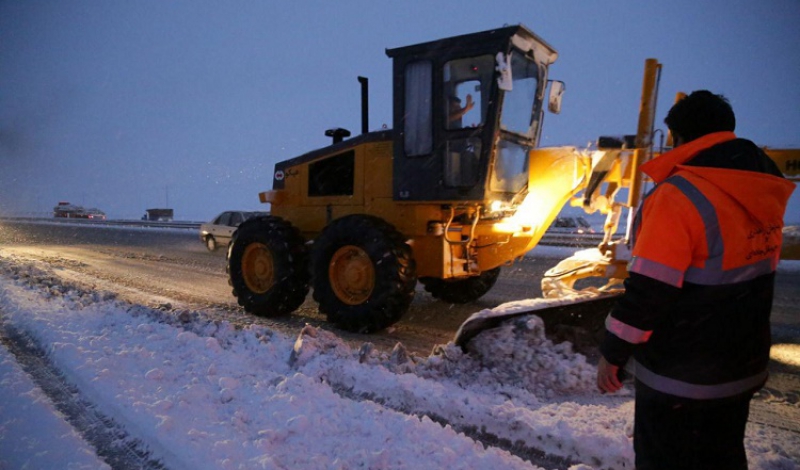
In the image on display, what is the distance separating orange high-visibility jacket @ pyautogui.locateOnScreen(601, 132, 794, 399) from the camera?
4.82ft

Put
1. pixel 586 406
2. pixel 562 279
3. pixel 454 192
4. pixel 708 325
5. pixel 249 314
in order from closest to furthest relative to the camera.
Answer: pixel 708 325 < pixel 586 406 < pixel 562 279 < pixel 454 192 < pixel 249 314

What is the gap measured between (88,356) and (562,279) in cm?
404

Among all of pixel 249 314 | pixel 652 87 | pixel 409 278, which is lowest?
pixel 249 314

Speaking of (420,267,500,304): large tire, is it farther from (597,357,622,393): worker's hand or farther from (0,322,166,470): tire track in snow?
(597,357,622,393): worker's hand

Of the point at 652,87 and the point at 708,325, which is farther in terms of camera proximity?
the point at 652,87

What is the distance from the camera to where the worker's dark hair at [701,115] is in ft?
5.37

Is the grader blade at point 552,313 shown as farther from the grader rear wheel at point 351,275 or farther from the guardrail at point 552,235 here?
the guardrail at point 552,235

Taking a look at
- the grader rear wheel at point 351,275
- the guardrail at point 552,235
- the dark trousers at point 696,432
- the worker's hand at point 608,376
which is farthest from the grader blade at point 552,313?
the guardrail at point 552,235

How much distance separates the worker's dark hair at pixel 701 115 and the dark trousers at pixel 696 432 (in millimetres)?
896

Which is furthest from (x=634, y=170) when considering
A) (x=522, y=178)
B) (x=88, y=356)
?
(x=88, y=356)

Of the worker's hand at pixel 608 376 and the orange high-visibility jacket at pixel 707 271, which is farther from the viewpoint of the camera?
the worker's hand at pixel 608 376

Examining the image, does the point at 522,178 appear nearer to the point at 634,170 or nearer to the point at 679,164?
the point at 634,170

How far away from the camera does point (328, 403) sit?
2.83 m

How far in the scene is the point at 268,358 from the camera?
12.3ft
